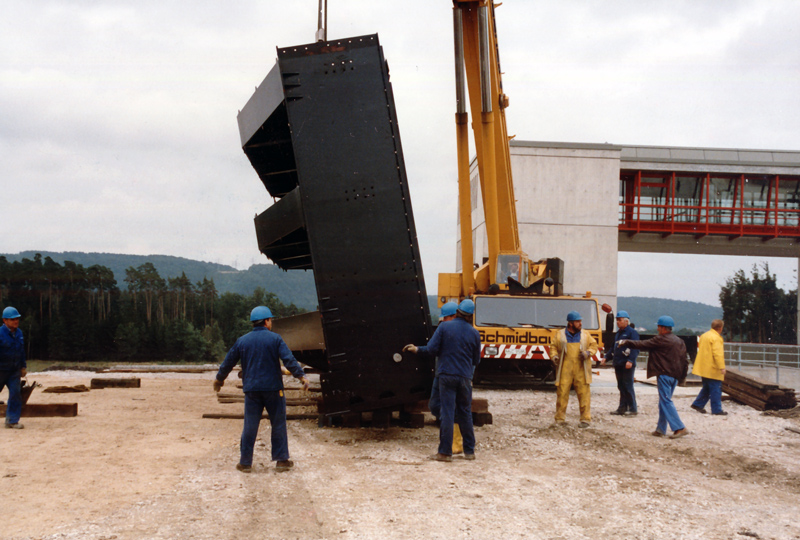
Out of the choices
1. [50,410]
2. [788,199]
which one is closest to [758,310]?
[788,199]

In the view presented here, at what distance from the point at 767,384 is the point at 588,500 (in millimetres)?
8947

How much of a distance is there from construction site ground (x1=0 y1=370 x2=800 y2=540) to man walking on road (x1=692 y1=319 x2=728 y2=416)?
1.35 m

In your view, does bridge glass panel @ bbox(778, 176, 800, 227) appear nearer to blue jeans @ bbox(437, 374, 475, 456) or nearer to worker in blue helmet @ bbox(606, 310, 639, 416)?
worker in blue helmet @ bbox(606, 310, 639, 416)

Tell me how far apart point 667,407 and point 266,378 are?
20.1 ft

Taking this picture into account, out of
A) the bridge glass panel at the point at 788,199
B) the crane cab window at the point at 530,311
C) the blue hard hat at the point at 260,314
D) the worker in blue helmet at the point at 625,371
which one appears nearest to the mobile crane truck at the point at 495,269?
the crane cab window at the point at 530,311

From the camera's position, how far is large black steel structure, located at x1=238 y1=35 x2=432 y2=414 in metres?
8.45

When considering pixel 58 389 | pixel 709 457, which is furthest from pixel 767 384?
pixel 58 389

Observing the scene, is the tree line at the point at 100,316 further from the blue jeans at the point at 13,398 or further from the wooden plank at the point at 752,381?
the blue jeans at the point at 13,398

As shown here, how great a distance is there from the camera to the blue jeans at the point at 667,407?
9516 millimetres

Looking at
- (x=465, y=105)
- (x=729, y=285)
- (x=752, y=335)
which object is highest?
(x=465, y=105)

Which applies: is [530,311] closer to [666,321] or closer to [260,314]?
[666,321]

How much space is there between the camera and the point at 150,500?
5.65m

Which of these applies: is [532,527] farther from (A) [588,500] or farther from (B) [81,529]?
(B) [81,529]

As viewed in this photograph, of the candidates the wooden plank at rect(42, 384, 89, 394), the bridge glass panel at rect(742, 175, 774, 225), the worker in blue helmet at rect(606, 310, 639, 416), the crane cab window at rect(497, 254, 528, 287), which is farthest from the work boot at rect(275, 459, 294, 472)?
the bridge glass panel at rect(742, 175, 774, 225)
